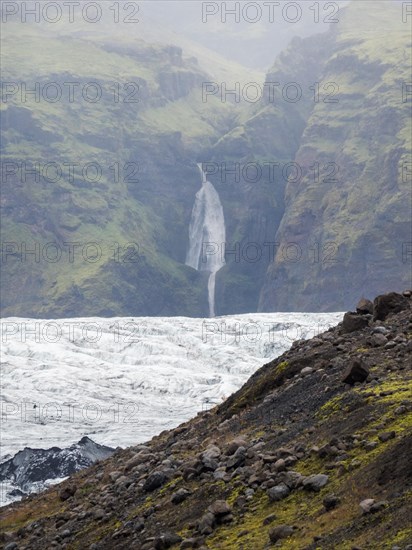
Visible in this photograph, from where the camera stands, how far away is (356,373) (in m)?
21.2

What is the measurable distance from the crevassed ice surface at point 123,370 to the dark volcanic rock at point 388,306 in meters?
73.1

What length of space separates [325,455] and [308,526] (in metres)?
2.59

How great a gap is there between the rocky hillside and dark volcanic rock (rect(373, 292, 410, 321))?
28 millimetres

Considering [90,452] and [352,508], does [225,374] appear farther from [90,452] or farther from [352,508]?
[352,508]

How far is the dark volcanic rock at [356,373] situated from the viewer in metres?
21.2

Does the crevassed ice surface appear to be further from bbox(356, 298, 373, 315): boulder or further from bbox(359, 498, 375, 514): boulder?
A: bbox(359, 498, 375, 514): boulder

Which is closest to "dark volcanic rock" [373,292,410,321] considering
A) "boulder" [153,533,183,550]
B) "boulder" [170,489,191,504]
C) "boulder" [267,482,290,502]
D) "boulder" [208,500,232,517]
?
"boulder" [170,489,191,504]

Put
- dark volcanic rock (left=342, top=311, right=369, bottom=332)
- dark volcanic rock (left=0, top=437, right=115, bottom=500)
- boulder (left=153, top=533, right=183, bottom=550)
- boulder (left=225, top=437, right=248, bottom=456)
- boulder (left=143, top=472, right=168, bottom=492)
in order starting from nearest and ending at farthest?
1. boulder (left=153, top=533, right=183, bottom=550)
2. boulder (left=225, top=437, right=248, bottom=456)
3. boulder (left=143, top=472, right=168, bottom=492)
4. dark volcanic rock (left=342, top=311, right=369, bottom=332)
5. dark volcanic rock (left=0, top=437, right=115, bottom=500)

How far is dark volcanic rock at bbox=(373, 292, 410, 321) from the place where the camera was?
2589 cm

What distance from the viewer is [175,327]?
163500 millimetres

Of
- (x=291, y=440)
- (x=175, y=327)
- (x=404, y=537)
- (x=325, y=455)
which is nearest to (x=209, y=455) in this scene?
(x=291, y=440)

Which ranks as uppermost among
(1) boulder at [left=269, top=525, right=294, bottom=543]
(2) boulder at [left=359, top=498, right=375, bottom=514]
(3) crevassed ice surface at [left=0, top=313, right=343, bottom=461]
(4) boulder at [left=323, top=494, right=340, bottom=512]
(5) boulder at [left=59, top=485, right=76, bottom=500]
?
(2) boulder at [left=359, top=498, right=375, bottom=514]

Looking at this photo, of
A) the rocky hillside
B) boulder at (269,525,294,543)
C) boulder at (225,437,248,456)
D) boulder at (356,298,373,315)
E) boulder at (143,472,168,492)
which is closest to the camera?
boulder at (269,525,294,543)

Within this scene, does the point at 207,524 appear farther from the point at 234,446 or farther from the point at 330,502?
the point at 234,446
